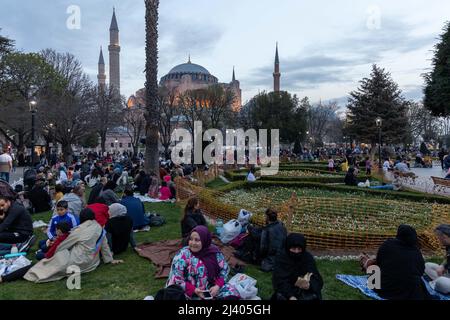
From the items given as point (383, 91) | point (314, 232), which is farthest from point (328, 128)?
point (314, 232)

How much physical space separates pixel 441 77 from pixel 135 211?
18.9 metres

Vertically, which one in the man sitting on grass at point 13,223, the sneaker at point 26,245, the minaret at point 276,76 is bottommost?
the sneaker at point 26,245

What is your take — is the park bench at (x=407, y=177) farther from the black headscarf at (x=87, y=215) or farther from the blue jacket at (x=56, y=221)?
the black headscarf at (x=87, y=215)

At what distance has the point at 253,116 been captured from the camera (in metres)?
47.5

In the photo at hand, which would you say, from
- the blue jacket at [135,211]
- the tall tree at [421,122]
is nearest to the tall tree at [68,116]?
the blue jacket at [135,211]

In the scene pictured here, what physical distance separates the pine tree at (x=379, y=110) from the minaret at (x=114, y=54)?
52545 mm

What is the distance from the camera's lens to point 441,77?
19.9m

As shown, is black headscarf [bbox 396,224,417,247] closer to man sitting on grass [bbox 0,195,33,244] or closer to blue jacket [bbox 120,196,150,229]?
blue jacket [bbox 120,196,150,229]

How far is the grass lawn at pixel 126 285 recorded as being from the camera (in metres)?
4.81

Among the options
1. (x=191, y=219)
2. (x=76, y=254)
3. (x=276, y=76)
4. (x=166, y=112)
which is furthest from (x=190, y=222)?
(x=276, y=76)

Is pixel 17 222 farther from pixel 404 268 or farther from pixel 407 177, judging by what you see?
pixel 407 177

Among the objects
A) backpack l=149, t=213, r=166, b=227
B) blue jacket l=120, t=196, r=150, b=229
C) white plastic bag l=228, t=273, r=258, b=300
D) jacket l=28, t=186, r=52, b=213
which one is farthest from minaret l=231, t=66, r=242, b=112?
white plastic bag l=228, t=273, r=258, b=300

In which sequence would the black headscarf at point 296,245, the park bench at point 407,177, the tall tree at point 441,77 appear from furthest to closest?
the tall tree at point 441,77 < the park bench at point 407,177 < the black headscarf at point 296,245
